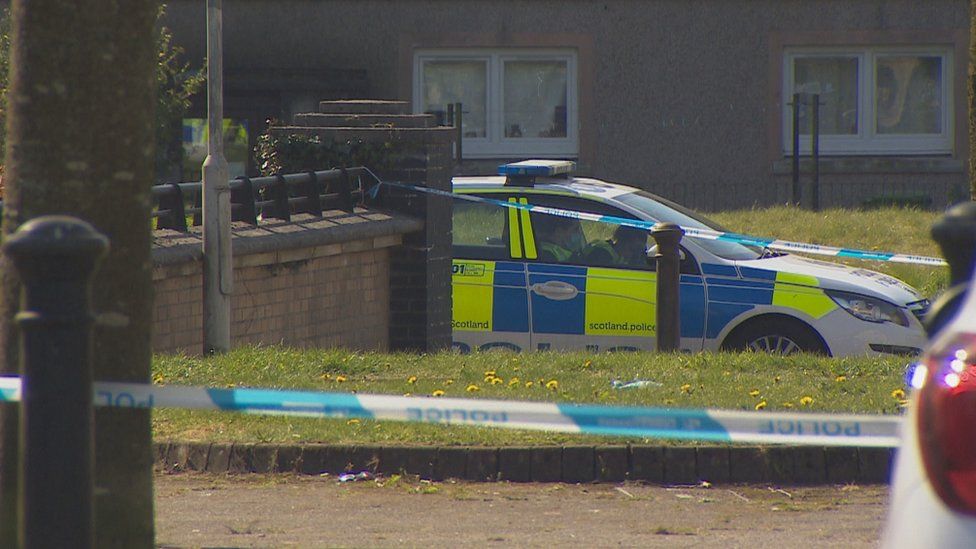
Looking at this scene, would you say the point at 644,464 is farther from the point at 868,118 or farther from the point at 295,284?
the point at 868,118

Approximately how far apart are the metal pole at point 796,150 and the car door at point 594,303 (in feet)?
31.9

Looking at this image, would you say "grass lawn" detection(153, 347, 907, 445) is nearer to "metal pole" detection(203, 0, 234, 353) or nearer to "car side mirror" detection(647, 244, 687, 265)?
"metal pole" detection(203, 0, 234, 353)

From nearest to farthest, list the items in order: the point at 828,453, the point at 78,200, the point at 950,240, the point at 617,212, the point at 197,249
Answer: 1. the point at 950,240
2. the point at 78,200
3. the point at 828,453
4. the point at 197,249
5. the point at 617,212

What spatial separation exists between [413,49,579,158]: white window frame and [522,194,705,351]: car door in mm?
10355

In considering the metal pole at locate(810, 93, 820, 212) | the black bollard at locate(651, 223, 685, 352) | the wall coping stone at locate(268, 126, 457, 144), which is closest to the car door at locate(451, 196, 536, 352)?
the wall coping stone at locate(268, 126, 457, 144)

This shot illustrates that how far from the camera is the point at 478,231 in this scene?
10.6 m

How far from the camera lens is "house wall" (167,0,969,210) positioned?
20.0 meters

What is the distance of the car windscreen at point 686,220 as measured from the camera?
10.2 meters

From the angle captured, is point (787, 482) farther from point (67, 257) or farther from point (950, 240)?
point (67, 257)

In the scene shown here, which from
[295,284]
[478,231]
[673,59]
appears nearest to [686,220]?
[478,231]

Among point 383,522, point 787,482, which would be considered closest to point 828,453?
point 787,482

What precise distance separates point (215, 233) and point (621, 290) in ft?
9.39

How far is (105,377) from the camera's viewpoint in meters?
4.23

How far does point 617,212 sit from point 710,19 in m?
10.2
